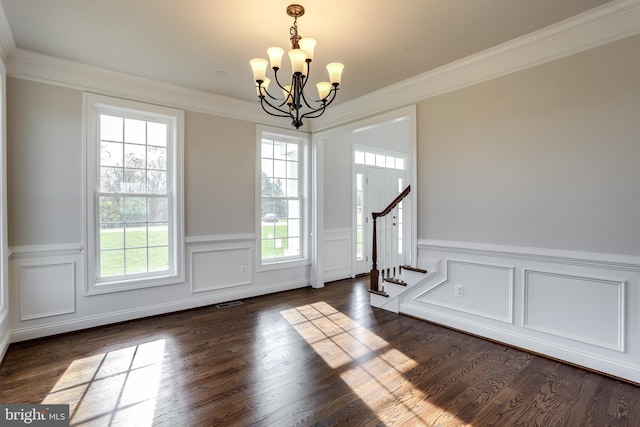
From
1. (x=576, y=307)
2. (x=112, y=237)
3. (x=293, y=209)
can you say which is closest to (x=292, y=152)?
(x=293, y=209)

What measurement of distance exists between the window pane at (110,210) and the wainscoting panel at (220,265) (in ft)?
2.87

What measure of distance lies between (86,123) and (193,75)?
121 cm

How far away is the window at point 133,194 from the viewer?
336 centimetres

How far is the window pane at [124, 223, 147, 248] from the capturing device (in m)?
3.59

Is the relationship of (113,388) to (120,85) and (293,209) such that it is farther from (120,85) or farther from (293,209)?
(293,209)

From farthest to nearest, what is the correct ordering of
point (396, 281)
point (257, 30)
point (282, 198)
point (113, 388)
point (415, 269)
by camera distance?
point (282, 198) → point (396, 281) → point (415, 269) → point (257, 30) → point (113, 388)

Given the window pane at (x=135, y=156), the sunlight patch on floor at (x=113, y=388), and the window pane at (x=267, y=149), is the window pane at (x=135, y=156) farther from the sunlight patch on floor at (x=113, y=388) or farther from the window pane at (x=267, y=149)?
the sunlight patch on floor at (x=113, y=388)

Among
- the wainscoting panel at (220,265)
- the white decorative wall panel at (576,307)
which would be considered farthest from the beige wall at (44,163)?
the white decorative wall panel at (576,307)

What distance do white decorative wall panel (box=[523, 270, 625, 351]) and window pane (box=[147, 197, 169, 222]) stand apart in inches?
155

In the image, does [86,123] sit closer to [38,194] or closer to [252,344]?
[38,194]

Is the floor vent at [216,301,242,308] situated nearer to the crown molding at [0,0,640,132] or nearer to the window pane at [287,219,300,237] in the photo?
the window pane at [287,219,300,237]

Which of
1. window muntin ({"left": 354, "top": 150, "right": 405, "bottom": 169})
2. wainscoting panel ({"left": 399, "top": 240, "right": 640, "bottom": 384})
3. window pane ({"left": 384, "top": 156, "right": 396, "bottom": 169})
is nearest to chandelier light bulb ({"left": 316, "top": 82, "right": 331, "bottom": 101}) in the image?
wainscoting panel ({"left": 399, "top": 240, "right": 640, "bottom": 384})

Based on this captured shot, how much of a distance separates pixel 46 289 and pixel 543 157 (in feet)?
15.9

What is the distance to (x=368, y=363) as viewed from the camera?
8.45 ft
